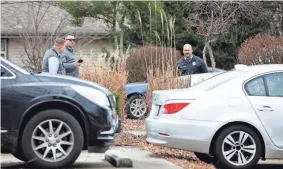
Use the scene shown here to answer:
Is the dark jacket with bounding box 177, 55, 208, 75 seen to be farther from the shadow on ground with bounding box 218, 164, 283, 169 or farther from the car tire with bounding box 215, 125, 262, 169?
the car tire with bounding box 215, 125, 262, 169

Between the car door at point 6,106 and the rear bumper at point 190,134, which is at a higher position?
the car door at point 6,106

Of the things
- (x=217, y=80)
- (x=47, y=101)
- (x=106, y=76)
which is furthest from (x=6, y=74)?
(x=106, y=76)

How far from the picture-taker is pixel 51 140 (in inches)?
323

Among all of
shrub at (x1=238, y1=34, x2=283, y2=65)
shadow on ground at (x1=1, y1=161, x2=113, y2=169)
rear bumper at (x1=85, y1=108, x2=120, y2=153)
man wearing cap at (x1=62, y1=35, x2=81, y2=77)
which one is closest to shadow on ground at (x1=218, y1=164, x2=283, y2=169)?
shadow on ground at (x1=1, y1=161, x2=113, y2=169)

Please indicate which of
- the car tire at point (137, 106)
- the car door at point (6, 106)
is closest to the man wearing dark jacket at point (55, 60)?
the car door at point (6, 106)

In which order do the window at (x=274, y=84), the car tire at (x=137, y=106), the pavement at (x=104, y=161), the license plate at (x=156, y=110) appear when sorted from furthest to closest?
1. the car tire at (x=137, y=106)
2. the license plate at (x=156, y=110)
3. the window at (x=274, y=84)
4. the pavement at (x=104, y=161)

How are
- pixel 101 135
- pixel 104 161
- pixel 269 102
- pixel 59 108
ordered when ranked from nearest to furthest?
pixel 59 108 → pixel 101 135 → pixel 269 102 → pixel 104 161

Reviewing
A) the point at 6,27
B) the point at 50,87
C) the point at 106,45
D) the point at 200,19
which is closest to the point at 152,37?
the point at 200,19

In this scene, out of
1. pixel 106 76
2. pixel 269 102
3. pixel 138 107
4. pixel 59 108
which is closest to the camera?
pixel 59 108

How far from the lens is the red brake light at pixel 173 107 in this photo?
9469mm

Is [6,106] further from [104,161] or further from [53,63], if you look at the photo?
[53,63]

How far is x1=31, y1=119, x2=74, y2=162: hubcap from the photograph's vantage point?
8.18m

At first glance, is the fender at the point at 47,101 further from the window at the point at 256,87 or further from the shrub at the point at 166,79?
the shrub at the point at 166,79

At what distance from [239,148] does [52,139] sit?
8.53 ft
